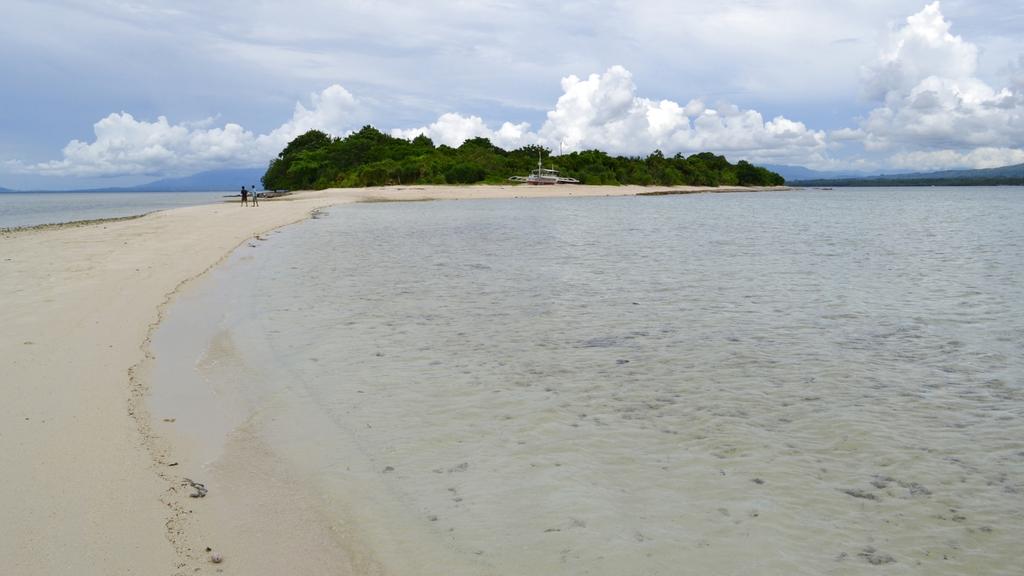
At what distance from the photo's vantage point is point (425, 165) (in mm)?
100938

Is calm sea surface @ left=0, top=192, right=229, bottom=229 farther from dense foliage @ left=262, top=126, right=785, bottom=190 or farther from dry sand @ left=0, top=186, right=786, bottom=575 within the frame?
dry sand @ left=0, top=186, right=786, bottom=575

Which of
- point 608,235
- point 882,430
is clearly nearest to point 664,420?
point 882,430

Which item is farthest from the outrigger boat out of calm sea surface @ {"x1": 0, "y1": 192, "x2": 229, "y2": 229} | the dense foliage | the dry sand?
the dry sand

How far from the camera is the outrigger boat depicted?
106 meters

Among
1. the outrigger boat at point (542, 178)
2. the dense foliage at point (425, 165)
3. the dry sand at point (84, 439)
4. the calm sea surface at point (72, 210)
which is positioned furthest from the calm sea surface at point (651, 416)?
the outrigger boat at point (542, 178)

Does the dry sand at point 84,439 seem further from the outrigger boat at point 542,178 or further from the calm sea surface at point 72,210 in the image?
the outrigger boat at point 542,178

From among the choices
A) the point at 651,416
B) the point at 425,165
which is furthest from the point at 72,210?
the point at 651,416

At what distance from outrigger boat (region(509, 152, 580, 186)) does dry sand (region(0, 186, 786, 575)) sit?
9184 cm

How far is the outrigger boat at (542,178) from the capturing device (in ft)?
346

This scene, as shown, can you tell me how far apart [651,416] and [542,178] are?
10128cm

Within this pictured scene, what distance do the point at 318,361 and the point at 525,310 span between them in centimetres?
470

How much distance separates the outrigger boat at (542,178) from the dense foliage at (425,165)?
82.3 inches

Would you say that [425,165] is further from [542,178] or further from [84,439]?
[84,439]

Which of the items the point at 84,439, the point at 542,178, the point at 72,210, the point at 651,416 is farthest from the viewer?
the point at 542,178
